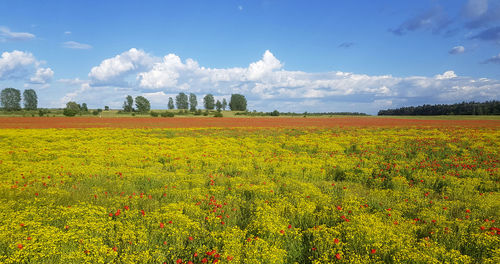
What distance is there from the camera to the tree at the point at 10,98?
11512cm

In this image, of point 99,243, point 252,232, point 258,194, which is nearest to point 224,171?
point 258,194

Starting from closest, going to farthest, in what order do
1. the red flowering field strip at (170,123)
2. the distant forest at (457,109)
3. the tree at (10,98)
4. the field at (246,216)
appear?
the field at (246,216) < the red flowering field strip at (170,123) < the distant forest at (457,109) < the tree at (10,98)

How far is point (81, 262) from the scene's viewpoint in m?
4.52

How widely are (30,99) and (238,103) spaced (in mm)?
108604

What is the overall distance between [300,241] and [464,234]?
12.0 ft

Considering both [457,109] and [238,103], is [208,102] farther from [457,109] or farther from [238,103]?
[457,109]

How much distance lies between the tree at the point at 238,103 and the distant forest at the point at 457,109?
103 metres

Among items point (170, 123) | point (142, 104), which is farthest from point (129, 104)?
point (170, 123)

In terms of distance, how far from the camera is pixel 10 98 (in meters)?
117

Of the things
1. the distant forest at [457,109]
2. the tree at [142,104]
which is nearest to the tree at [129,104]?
the tree at [142,104]

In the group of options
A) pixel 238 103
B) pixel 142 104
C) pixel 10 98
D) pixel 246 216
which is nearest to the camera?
pixel 246 216

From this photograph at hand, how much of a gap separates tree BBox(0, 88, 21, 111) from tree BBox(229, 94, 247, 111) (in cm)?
10790

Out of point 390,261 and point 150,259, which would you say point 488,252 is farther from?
point 150,259

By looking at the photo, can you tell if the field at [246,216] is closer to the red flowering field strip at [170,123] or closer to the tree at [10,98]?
the red flowering field strip at [170,123]
